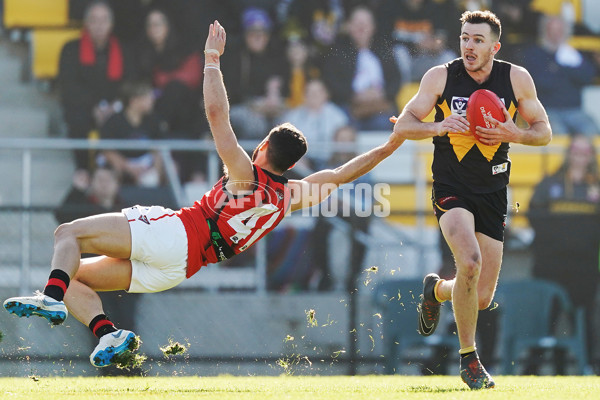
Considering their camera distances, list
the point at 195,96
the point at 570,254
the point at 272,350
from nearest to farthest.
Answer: the point at 272,350 < the point at 570,254 < the point at 195,96

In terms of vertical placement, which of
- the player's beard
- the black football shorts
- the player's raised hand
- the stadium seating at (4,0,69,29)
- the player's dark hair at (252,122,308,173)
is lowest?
the black football shorts

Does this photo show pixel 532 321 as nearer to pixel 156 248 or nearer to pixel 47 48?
pixel 156 248

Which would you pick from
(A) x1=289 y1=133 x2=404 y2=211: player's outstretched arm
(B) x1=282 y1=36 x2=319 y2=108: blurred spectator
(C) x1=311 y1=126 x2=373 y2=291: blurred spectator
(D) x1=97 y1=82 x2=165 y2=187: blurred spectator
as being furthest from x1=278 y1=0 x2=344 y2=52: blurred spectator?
(A) x1=289 y1=133 x2=404 y2=211: player's outstretched arm

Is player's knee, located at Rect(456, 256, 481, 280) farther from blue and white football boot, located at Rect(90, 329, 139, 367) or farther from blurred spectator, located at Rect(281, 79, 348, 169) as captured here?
blurred spectator, located at Rect(281, 79, 348, 169)

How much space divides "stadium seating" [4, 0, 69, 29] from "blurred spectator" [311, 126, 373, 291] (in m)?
4.80

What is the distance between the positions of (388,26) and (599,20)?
11.4 feet

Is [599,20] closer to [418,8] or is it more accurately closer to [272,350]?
[418,8]

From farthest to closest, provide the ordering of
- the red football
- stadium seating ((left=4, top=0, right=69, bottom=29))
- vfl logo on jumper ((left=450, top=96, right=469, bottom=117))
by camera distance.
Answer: stadium seating ((left=4, top=0, right=69, bottom=29)) → vfl logo on jumper ((left=450, top=96, right=469, bottom=117)) → the red football

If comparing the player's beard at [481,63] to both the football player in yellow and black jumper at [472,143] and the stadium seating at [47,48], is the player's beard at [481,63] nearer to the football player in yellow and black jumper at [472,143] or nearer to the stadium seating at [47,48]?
the football player in yellow and black jumper at [472,143]

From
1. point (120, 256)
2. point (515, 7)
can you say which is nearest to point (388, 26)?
point (515, 7)

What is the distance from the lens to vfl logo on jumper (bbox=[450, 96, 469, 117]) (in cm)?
654

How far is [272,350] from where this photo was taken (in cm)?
1013

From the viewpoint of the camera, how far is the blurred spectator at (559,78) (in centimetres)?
A: 1298

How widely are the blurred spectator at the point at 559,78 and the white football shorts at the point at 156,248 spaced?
7.83 meters
